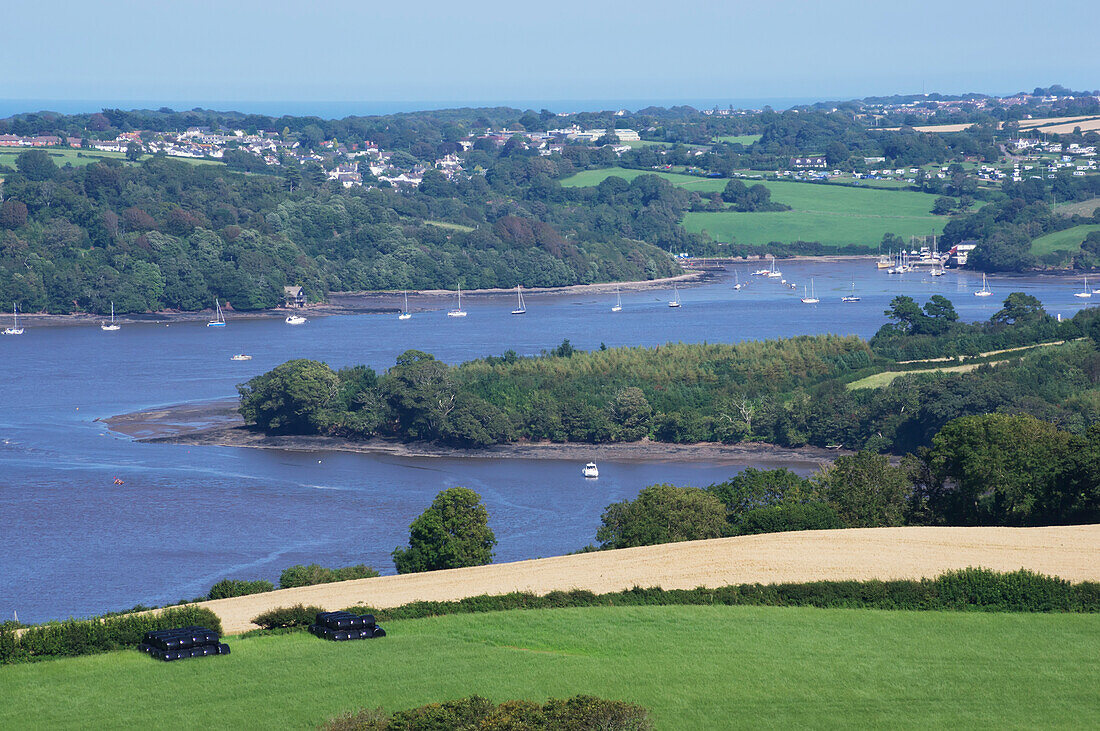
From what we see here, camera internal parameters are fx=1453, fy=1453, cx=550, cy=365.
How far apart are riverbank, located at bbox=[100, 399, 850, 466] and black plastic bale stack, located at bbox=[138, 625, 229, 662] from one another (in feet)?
108

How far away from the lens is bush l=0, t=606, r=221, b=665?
20.1m

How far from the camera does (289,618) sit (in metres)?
21.7

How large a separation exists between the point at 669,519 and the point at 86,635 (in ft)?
42.7

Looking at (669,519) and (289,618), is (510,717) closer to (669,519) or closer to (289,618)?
(289,618)

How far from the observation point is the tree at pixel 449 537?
30.2 meters

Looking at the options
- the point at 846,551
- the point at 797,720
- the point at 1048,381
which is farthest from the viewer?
the point at 1048,381

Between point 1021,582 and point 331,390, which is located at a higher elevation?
point 1021,582

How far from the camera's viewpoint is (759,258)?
132375 millimetres

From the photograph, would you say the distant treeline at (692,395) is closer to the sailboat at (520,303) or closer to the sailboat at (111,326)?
the sailboat at (520,303)

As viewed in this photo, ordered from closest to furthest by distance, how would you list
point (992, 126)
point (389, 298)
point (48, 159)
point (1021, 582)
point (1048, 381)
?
1. point (1021, 582)
2. point (1048, 381)
3. point (389, 298)
4. point (48, 159)
5. point (992, 126)

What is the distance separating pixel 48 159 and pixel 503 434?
284ft

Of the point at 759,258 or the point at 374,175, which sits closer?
the point at 759,258

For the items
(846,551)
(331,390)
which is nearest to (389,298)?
(331,390)

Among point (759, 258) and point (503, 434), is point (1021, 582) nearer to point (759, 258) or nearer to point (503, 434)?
point (503, 434)
